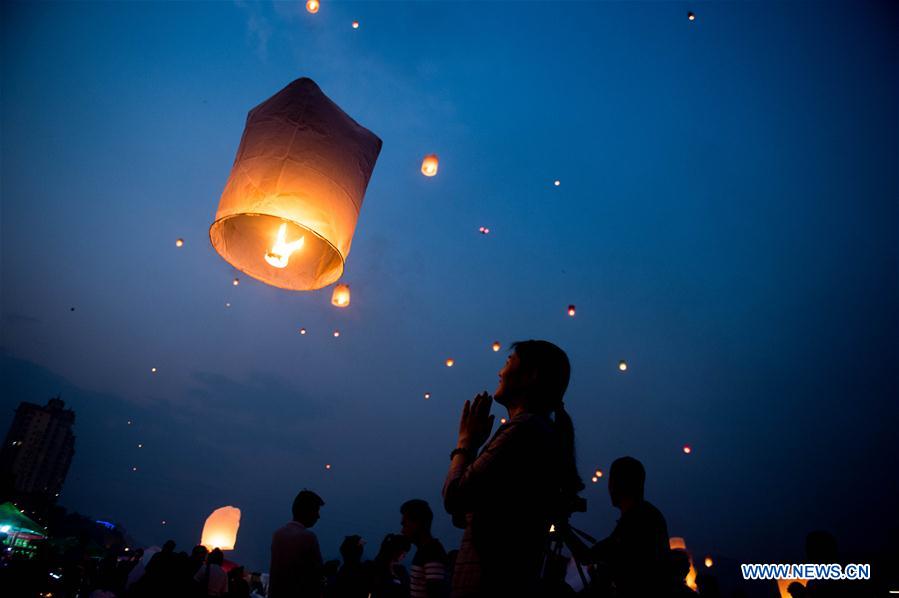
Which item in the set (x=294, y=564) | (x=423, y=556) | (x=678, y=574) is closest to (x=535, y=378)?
(x=678, y=574)

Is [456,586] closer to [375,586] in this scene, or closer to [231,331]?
[375,586]

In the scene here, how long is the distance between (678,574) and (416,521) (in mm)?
1711

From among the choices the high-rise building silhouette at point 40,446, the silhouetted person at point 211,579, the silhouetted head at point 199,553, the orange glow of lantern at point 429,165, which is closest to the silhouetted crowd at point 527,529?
the silhouetted head at point 199,553

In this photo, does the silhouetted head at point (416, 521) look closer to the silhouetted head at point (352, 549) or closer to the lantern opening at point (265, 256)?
the silhouetted head at point (352, 549)

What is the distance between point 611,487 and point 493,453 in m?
1.36

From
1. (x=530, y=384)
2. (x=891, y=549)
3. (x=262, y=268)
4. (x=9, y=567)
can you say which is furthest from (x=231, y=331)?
(x=891, y=549)

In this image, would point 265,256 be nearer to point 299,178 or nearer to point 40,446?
point 299,178

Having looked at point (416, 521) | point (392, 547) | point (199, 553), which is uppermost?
point (416, 521)

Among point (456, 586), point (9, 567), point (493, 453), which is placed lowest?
point (9, 567)

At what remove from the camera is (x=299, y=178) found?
190 cm

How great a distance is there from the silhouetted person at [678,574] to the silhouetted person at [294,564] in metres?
2.27

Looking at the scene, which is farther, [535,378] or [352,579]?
[352,579]

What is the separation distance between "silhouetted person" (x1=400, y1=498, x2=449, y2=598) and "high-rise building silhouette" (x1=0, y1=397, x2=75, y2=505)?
72.1 metres

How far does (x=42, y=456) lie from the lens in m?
56.4
